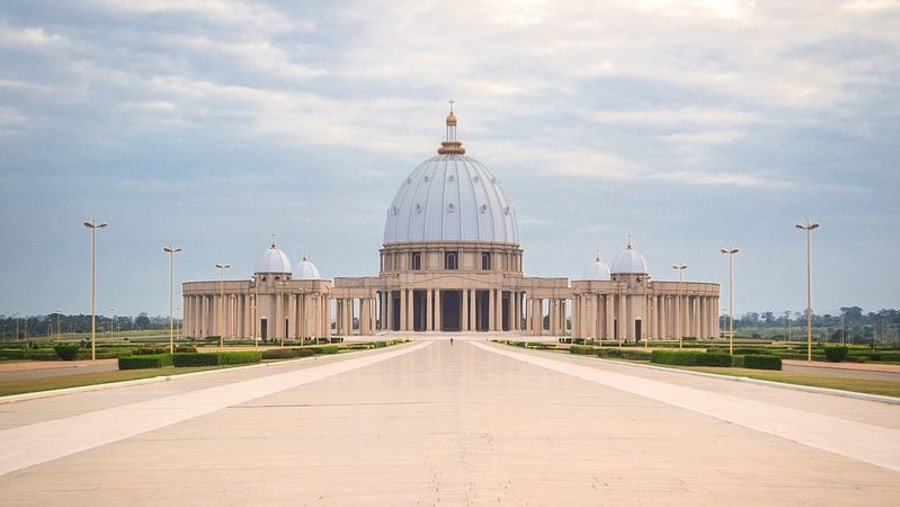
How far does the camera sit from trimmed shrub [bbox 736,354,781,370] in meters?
45.5

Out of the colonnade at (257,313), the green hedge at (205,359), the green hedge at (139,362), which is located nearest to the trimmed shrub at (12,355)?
the green hedge at (205,359)

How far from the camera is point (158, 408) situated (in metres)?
24.4

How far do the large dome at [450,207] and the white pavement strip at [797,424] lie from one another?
12002cm

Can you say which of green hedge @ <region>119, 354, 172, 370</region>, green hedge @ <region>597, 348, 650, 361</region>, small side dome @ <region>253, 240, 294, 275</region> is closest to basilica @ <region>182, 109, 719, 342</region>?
small side dome @ <region>253, 240, 294, 275</region>

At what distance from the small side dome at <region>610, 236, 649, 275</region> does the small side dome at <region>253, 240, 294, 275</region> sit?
40.9 meters

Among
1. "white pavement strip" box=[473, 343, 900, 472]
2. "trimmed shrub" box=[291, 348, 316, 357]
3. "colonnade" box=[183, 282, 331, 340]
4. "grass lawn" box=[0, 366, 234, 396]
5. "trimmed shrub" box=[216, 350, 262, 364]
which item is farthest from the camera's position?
"colonnade" box=[183, 282, 331, 340]

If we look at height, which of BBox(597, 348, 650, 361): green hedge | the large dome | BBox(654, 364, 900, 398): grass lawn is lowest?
BBox(597, 348, 650, 361): green hedge

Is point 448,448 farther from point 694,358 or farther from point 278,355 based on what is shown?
point 278,355

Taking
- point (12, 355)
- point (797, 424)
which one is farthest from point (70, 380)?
point (12, 355)

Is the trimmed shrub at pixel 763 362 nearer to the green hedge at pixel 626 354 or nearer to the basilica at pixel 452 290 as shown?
the green hedge at pixel 626 354

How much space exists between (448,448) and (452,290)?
429ft

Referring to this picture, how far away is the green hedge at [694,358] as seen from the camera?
162 ft

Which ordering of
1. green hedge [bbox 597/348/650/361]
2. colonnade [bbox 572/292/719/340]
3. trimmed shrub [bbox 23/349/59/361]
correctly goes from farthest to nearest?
colonnade [bbox 572/292/719/340] < green hedge [bbox 597/348/650/361] < trimmed shrub [bbox 23/349/59/361]

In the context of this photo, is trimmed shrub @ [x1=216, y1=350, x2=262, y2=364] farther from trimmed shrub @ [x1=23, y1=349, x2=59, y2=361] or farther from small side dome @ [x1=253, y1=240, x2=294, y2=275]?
small side dome @ [x1=253, y1=240, x2=294, y2=275]
